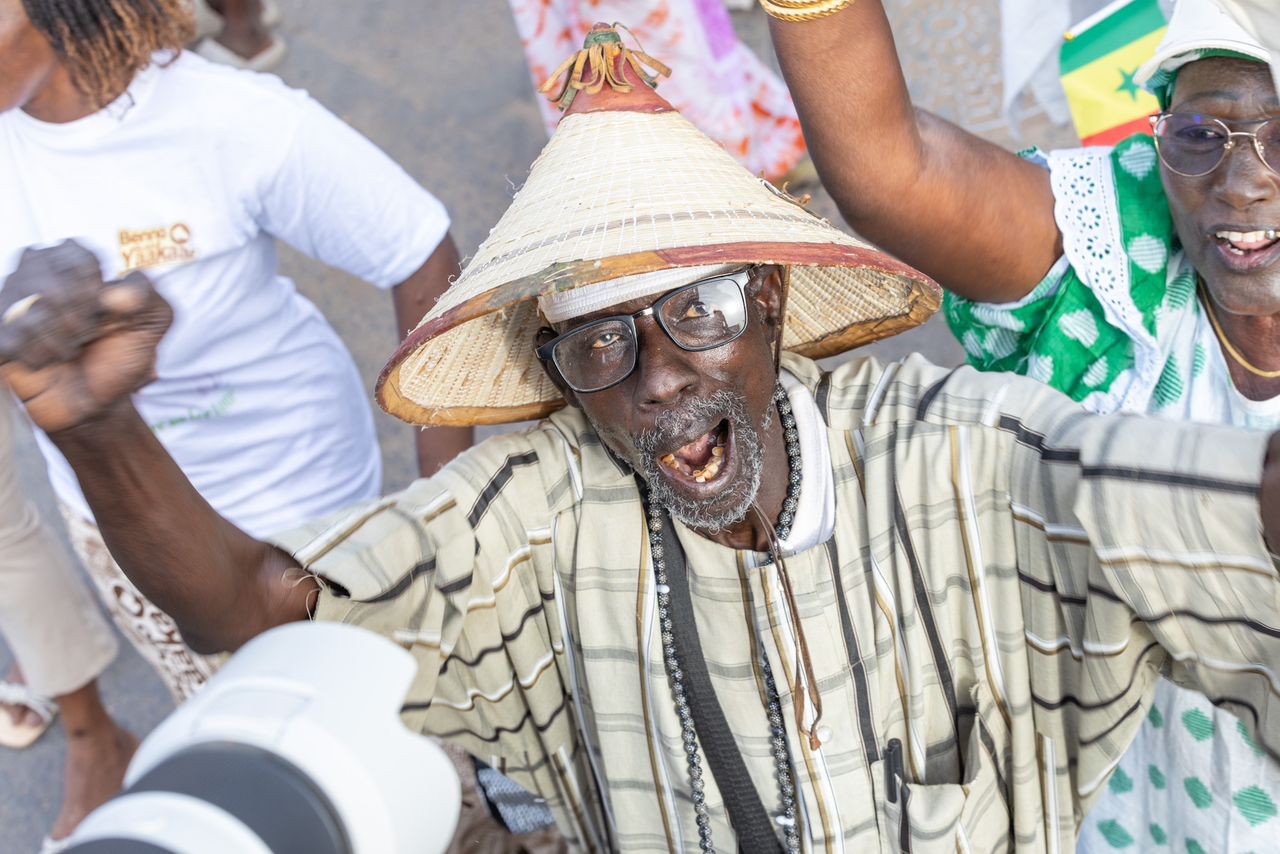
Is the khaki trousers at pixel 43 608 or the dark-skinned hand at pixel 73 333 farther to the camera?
the khaki trousers at pixel 43 608

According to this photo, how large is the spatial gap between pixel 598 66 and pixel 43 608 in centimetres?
202

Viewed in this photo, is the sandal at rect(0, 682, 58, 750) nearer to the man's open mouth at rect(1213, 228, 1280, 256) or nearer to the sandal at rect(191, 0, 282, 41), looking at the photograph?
the sandal at rect(191, 0, 282, 41)

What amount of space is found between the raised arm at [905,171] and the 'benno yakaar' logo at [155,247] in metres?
1.09

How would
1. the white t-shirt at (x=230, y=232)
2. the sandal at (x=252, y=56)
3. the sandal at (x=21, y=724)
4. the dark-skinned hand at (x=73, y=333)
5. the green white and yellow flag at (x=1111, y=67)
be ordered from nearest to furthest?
the dark-skinned hand at (x=73, y=333) < the white t-shirt at (x=230, y=232) < the green white and yellow flag at (x=1111, y=67) < the sandal at (x=21, y=724) < the sandal at (x=252, y=56)

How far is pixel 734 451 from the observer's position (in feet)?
5.26

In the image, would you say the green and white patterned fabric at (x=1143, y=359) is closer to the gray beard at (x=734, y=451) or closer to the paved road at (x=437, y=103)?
the gray beard at (x=734, y=451)

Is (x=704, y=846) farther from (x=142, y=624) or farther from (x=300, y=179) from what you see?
(x=300, y=179)

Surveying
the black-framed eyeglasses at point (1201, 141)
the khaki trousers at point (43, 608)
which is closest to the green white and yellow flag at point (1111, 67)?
the black-framed eyeglasses at point (1201, 141)

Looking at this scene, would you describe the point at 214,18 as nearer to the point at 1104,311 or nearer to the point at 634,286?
the point at 634,286

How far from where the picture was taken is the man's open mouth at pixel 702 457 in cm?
161

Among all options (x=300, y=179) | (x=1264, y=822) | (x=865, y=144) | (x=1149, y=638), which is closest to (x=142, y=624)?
(x=300, y=179)

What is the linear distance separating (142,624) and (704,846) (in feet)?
3.97

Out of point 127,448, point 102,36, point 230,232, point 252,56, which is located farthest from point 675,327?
point 252,56

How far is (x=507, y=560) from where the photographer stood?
5.53ft
